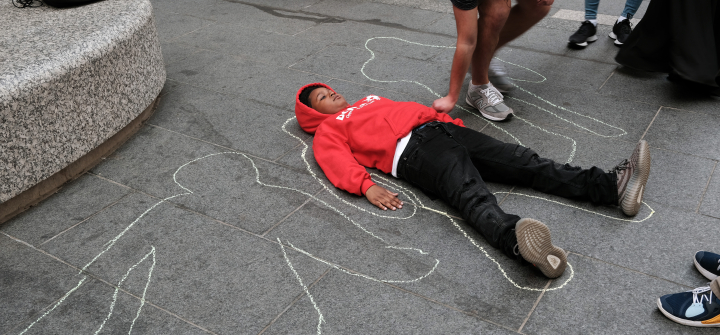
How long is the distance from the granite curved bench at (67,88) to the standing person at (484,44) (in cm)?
186

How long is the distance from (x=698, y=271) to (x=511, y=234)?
729mm

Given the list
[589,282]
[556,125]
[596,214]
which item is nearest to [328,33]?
[556,125]

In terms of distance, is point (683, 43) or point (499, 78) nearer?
point (683, 43)

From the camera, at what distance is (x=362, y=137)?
2.90m

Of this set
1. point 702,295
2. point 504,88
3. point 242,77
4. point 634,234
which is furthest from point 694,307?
point 242,77

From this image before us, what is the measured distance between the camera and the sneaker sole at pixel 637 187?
8.20 ft

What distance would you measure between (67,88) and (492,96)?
7.85 ft

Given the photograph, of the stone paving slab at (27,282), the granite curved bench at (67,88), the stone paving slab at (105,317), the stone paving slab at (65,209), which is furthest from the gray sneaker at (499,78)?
the stone paving slab at (27,282)

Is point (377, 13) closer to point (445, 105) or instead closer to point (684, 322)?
point (445, 105)

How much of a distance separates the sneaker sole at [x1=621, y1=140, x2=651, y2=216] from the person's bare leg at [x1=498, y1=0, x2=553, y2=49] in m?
1.36

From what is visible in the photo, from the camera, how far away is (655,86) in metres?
3.76

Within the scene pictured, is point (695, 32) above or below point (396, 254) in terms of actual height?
above

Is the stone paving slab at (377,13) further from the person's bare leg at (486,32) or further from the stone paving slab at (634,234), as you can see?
the stone paving slab at (634,234)

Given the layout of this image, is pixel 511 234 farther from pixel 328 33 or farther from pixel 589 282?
pixel 328 33
